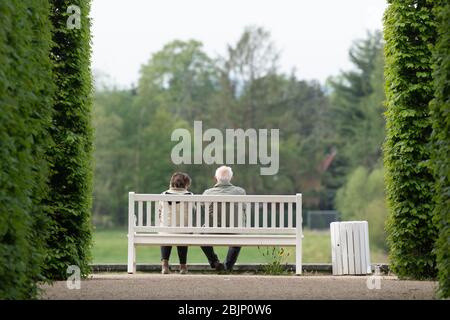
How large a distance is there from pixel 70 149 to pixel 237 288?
2817mm

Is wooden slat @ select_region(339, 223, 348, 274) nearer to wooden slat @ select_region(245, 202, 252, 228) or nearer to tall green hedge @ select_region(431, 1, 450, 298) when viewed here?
wooden slat @ select_region(245, 202, 252, 228)

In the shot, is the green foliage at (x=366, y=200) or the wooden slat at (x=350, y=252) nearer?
the wooden slat at (x=350, y=252)

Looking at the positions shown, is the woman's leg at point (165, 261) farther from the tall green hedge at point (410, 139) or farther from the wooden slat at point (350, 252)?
the tall green hedge at point (410, 139)

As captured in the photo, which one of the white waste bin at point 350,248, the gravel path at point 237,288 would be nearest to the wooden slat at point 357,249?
the white waste bin at point 350,248

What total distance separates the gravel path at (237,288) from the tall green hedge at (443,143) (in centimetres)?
99

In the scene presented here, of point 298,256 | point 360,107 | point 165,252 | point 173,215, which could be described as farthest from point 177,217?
point 360,107

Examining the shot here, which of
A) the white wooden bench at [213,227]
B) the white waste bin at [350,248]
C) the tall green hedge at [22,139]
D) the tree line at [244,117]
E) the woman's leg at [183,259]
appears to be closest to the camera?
the tall green hedge at [22,139]

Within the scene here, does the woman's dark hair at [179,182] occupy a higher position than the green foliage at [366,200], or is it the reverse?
the green foliage at [366,200]

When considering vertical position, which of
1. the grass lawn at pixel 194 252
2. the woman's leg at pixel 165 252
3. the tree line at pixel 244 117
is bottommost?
the woman's leg at pixel 165 252

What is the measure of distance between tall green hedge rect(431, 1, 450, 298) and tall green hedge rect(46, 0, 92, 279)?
15.8 ft

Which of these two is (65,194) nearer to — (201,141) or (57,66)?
(57,66)

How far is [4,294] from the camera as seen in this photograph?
29.0 ft

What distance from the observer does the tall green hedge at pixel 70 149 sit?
41.9ft
